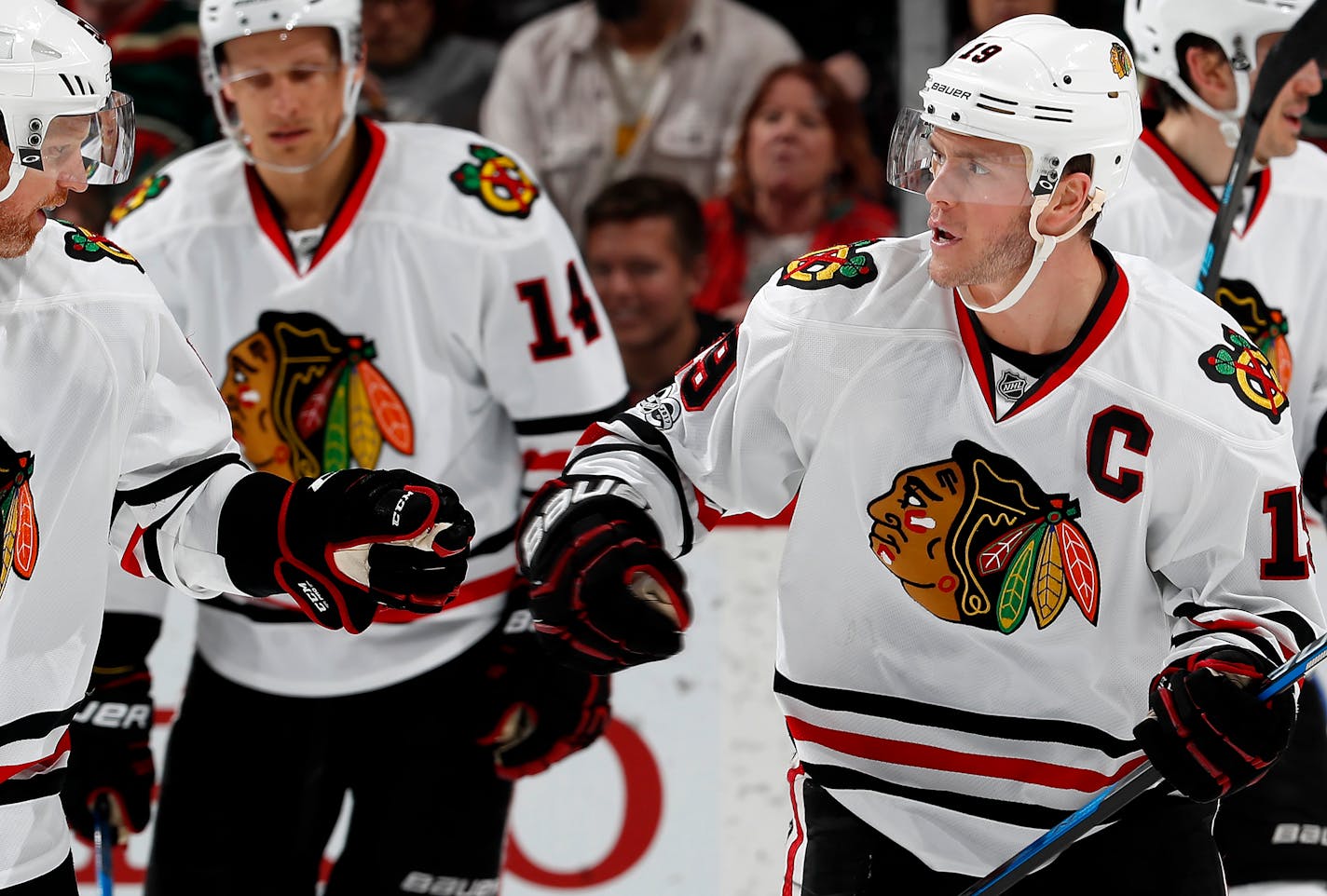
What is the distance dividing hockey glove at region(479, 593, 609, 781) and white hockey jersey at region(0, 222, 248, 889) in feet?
2.33

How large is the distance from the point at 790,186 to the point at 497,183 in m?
1.30

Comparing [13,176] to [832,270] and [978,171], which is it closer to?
[832,270]

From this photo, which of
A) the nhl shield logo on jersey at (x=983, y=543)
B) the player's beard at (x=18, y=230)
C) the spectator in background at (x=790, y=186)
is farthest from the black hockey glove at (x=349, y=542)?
the spectator in background at (x=790, y=186)

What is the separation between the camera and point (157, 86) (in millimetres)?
4160

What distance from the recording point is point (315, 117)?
8.78ft

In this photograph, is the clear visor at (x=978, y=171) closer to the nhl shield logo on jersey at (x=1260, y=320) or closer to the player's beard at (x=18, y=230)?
the nhl shield logo on jersey at (x=1260, y=320)

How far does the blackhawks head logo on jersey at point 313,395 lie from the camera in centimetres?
269

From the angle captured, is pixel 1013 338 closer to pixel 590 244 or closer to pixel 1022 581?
pixel 1022 581

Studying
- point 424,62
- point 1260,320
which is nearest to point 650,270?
point 424,62

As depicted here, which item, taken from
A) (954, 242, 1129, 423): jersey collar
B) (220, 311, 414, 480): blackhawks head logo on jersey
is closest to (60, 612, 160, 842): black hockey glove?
(220, 311, 414, 480): blackhawks head logo on jersey

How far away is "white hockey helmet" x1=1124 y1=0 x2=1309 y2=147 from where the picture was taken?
271cm

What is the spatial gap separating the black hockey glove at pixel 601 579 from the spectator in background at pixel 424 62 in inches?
89.2

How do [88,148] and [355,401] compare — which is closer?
[88,148]

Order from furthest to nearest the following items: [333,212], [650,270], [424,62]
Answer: [424,62] < [650,270] < [333,212]
